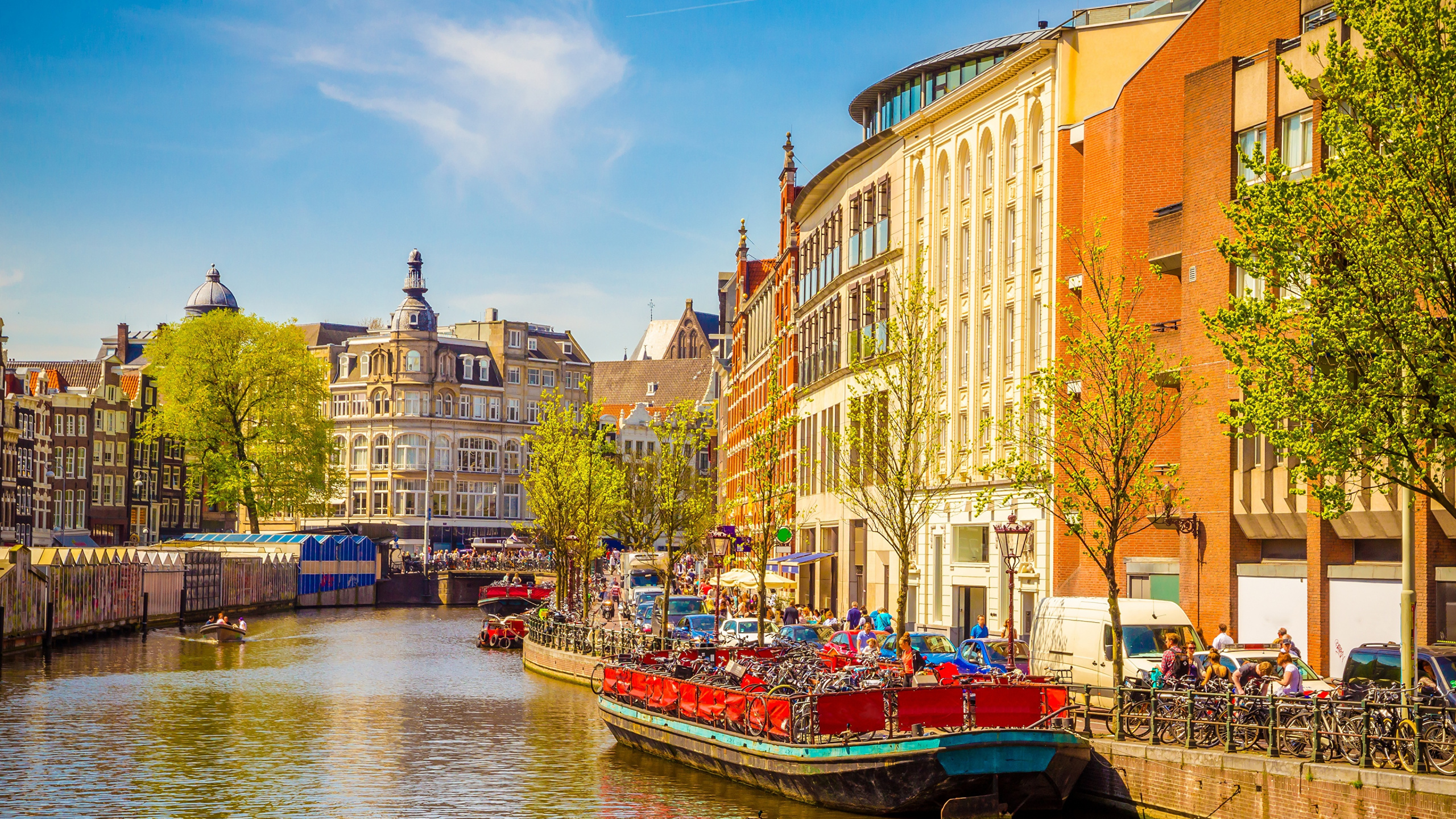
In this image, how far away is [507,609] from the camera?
103 m

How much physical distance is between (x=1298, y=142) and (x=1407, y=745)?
76.0ft

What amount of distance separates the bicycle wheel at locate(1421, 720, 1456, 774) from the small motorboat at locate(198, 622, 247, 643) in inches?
2557

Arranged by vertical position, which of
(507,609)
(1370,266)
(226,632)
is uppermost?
(1370,266)

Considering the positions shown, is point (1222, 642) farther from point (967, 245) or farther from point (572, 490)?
point (572, 490)

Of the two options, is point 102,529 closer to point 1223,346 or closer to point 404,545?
point 404,545

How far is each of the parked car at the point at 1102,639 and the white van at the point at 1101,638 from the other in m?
0.01

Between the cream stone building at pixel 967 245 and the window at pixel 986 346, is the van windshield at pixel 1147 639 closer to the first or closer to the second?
the cream stone building at pixel 967 245

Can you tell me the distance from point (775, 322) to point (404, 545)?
76.9 m

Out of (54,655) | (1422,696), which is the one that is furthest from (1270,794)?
(54,655)

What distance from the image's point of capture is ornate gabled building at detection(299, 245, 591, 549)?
171 m

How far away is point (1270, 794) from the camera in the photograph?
2472cm

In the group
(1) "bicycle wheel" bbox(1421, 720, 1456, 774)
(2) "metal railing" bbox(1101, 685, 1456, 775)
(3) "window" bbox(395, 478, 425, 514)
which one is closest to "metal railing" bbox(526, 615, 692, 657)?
(2) "metal railing" bbox(1101, 685, 1456, 775)

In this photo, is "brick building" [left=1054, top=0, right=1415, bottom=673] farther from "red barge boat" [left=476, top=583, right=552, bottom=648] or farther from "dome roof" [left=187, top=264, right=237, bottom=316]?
"dome roof" [left=187, top=264, right=237, bottom=316]

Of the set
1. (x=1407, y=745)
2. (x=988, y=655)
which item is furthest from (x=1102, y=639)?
(x=1407, y=745)
